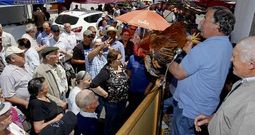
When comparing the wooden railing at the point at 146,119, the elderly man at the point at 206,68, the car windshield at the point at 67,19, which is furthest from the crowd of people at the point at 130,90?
the car windshield at the point at 67,19

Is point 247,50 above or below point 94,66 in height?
above

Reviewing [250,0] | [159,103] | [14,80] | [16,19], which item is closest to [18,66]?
[14,80]

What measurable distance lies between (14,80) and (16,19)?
13.9m

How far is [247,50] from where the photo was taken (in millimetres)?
2424

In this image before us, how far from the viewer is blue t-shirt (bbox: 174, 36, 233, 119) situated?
3.05 meters

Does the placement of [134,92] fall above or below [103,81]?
below

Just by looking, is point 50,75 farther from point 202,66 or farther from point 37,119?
point 202,66

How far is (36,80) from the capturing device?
394cm

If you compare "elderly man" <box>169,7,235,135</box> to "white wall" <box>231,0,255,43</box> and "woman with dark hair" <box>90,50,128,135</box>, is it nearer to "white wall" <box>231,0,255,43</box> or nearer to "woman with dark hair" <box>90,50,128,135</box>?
"woman with dark hair" <box>90,50,128,135</box>

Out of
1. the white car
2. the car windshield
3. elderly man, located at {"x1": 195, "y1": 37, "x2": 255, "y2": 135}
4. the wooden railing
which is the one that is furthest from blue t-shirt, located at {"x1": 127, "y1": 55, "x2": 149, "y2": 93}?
the car windshield

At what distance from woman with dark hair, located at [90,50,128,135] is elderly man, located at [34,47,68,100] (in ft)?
1.88

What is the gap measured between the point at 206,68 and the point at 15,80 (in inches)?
115

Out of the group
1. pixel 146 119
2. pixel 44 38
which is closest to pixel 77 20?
pixel 44 38

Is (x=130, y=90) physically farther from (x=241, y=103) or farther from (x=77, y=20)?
(x=77, y=20)
